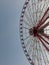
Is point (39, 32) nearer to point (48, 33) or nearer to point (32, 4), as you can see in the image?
point (48, 33)

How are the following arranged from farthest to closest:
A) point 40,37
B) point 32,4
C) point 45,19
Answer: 1. point 32,4
2. point 40,37
3. point 45,19

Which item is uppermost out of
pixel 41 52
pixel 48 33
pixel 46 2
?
pixel 46 2

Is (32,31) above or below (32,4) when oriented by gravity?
below

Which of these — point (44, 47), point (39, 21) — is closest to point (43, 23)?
point (39, 21)

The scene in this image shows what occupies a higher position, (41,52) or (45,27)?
(45,27)

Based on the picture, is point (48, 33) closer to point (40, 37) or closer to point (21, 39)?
point (40, 37)

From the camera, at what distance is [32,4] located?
112ft

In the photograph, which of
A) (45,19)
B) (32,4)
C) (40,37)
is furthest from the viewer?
(32,4)

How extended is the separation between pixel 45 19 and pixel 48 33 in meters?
3.23

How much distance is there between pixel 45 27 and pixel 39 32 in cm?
117

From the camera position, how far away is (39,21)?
30.9 metres

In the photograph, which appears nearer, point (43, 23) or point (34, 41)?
point (43, 23)

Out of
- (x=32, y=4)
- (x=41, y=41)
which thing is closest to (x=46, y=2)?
(x=32, y=4)

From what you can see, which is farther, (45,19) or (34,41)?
(34,41)
